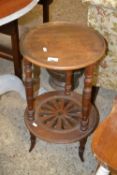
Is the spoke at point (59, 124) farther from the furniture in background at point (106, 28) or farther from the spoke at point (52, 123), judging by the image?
the furniture in background at point (106, 28)

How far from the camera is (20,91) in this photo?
1.85m

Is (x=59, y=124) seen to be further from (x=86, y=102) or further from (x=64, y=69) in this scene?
(x=64, y=69)

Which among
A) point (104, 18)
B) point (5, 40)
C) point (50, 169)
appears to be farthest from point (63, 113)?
point (5, 40)

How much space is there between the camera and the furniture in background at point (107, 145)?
3.18ft

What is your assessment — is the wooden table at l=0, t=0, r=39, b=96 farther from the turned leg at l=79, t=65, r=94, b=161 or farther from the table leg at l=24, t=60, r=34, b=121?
the turned leg at l=79, t=65, r=94, b=161

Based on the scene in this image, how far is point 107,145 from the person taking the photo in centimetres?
100

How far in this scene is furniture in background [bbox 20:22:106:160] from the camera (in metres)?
1.25

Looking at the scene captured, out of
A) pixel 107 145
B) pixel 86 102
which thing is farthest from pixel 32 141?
pixel 107 145

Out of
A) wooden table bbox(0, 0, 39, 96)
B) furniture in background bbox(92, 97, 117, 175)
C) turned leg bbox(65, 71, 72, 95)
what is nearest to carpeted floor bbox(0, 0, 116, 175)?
turned leg bbox(65, 71, 72, 95)

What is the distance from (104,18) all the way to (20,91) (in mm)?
666

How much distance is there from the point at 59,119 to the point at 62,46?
43 cm

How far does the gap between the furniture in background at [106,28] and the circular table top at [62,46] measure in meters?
0.19

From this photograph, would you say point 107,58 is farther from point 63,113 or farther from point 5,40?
point 5,40

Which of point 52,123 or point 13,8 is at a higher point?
point 13,8
